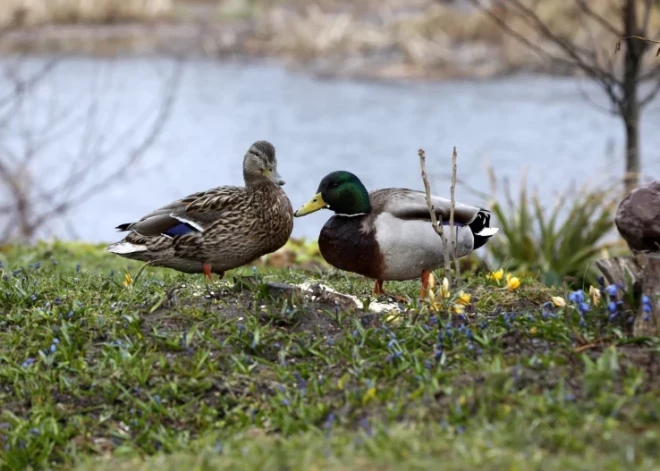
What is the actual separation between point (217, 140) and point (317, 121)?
68.5 inches

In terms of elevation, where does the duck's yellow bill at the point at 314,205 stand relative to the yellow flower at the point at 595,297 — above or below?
above

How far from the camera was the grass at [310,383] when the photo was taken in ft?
12.1

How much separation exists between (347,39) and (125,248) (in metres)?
15.1

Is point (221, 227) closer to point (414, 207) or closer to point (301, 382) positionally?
point (414, 207)

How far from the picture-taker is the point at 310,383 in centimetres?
450

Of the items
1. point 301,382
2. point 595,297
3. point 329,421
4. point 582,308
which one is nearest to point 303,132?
point 595,297

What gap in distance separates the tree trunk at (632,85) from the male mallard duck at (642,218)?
3610 mm

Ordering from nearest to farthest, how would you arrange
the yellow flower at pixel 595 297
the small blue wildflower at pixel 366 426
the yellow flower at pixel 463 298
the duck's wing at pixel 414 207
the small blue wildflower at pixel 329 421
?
the small blue wildflower at pixel 366 426 < the small blue wildflower at pixel 329 421 < the yellow flower at pixel 595 297 < the yellow flower at pixel 463 298 < the duck's wing at pixel 414 207

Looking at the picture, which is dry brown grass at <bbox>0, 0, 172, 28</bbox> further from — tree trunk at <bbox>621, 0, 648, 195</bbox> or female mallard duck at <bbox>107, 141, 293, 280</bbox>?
female mallard duck at <bbox>107, 141, 293, 280</bbox>

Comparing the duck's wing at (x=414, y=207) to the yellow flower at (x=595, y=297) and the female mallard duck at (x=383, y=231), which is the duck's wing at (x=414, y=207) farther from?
the yellow flower at (x=595, y=297)

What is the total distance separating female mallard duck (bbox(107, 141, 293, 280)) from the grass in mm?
440

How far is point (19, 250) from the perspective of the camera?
929 centimetres

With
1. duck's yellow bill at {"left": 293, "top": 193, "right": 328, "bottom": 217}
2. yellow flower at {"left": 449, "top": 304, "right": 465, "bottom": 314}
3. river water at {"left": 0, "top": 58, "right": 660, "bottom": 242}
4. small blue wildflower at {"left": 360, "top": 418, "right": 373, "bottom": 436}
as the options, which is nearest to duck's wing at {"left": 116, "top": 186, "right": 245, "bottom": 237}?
duck's yellow bill at {"left": 293, "top": 193, "right": 328, "bottom": 217}

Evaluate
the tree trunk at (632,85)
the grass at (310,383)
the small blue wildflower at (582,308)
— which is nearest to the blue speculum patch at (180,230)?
→ the grass at (310,383)
